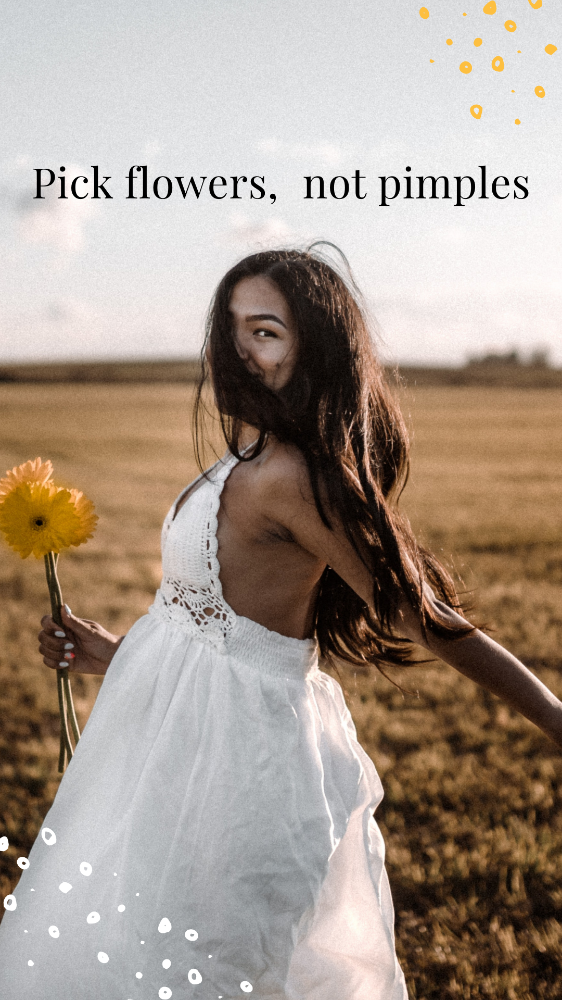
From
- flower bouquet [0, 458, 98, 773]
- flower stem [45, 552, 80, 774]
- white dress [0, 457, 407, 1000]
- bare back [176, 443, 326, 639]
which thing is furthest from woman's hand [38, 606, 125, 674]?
bare back [176, 443, 326, 639]

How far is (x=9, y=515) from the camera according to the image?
6.14 feet

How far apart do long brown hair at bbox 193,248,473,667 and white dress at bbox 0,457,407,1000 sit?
0.18m

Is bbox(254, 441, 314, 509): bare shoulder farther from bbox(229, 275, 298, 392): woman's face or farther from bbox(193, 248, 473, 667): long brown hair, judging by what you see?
bbox(229, 275, 298, 392): woman's face

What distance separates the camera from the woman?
1555mm

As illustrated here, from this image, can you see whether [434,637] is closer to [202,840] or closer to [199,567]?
[199,567]

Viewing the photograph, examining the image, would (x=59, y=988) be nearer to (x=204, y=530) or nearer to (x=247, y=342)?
(x=204, y=530)

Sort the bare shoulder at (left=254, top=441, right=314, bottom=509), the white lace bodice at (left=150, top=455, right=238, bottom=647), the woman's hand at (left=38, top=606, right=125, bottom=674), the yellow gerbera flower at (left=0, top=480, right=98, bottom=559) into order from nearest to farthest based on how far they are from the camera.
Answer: the bare shoulder at (left=254, top=441, right=314, bottom=509), the white lace bodice at (left=150, top=455, right=238, bottom=647), the yellow gerbera flower at (left=0, top=480, right=98, bottom=559), the woman's hand at (left=38, top=606, right=125, bottom=674)

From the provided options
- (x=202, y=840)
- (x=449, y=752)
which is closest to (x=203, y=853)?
(x=202, y=840)

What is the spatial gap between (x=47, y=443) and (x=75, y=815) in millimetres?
19562

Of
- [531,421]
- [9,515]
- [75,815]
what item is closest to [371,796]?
[75,815]

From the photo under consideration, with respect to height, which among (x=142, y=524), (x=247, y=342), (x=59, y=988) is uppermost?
(x=247, y=342)

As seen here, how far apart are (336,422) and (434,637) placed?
0.47 metres

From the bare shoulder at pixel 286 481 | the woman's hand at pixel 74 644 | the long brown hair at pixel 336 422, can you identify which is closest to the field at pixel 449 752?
the long brown hair at pixel 336 422

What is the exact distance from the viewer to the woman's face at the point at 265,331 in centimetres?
170
